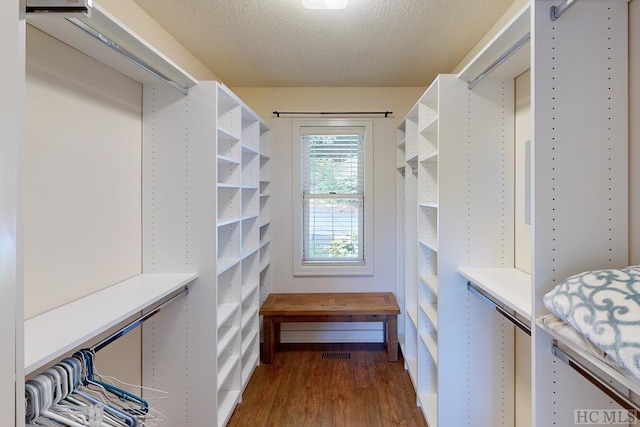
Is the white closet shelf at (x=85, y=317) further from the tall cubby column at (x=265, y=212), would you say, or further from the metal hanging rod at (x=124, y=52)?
the tall cubby column at (x=265, y=212)

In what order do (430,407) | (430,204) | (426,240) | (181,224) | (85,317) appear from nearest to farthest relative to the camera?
1. (85,317)
2. (181,224)
3. (430,204)
4. (430,407)
5. (426,240)

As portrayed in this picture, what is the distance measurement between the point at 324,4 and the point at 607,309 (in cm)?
181

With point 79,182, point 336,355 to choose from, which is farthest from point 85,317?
point 336,355

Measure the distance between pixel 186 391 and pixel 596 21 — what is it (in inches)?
99.8

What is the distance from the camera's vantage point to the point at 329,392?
2.55m

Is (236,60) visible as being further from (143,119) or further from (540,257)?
(540,257)

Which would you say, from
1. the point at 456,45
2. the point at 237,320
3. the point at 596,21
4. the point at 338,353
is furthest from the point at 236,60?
the point at 338,353

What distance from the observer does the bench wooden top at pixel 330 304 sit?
294cm

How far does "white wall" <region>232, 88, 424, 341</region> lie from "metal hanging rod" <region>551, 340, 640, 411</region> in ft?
7.76

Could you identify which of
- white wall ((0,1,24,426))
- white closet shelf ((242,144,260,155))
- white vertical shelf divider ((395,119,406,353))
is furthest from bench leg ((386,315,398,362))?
white wall ((0,1,24,426))

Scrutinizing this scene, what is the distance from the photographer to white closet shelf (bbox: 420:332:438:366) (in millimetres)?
2047

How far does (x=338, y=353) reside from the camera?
3.22m

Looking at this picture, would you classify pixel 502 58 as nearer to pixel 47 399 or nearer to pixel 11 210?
pixel 11 210

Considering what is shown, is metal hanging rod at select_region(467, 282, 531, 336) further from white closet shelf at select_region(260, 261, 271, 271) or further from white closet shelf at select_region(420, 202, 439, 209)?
white closet shelf at select_region(260, 261, 271, 271)
